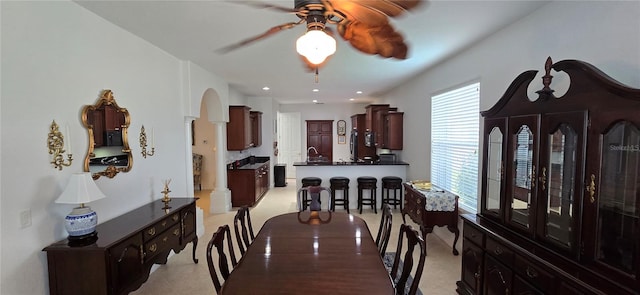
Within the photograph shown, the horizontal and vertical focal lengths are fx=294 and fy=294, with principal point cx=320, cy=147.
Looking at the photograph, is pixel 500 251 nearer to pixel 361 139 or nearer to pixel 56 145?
pixel 56 145

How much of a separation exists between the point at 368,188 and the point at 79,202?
444 centimetres

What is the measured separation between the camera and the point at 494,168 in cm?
253

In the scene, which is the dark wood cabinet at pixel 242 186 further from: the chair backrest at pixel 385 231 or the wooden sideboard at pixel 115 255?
the chair backrest at pixel 385 231

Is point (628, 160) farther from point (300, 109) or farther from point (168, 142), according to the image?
point (300, 109)

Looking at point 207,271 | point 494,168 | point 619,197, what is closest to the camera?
point 619,197

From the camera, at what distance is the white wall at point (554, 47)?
5.86ft

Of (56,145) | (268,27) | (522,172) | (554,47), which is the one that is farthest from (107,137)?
(554,47)

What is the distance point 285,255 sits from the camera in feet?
6.44

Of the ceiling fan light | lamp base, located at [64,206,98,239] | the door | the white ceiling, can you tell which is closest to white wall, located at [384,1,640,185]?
the white ceiling

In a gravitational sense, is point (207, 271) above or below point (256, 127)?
below

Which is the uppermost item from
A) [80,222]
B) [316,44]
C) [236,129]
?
[316,44]

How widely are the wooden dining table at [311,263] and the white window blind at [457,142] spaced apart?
192cm

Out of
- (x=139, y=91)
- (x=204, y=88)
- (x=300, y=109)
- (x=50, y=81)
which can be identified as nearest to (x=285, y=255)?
(x=50, y=81)

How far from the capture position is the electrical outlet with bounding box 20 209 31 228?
6.36 feet
